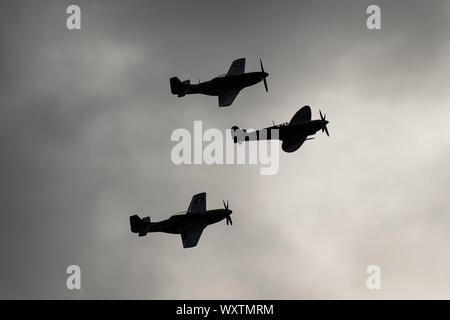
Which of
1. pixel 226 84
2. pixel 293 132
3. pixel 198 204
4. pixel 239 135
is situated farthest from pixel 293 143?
pixel 198 204

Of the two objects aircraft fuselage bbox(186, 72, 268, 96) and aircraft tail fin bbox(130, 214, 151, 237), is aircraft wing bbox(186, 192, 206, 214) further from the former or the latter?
aircraft fuselage bbox(186, 72, 268, 96)

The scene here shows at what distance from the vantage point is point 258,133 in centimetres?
11612

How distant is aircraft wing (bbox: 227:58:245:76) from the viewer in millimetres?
120375

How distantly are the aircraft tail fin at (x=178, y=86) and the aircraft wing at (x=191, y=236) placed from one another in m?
18.5

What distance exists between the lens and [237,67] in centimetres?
12156

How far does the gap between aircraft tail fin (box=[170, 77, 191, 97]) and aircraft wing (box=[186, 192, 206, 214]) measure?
13945 mm

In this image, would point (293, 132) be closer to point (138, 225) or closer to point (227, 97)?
point (227, 97)

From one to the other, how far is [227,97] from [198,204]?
1497 cm

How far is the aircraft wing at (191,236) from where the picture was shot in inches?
4454

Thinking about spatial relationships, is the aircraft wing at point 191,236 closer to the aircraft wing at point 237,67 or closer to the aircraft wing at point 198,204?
the aircraft wing at point 198,204
